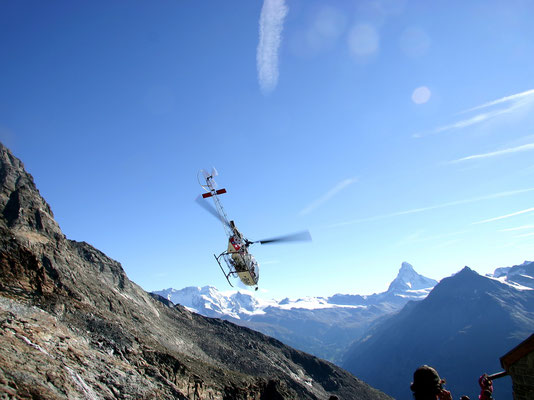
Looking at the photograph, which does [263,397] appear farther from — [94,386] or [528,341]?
[528,341]

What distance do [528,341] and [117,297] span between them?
77.3 m

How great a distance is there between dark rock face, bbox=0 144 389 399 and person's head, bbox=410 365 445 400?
87.0ft

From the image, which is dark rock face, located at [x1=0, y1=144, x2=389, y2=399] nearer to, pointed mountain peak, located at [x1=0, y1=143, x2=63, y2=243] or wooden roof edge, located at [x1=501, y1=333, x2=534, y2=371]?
pointed mountain peak, located at [x1=0, y1=143, x2=63, y2=243]

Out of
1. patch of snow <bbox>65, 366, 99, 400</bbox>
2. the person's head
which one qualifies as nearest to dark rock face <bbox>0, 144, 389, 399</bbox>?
patch of snow <bbox>65, 366, 99, 400</bbox>

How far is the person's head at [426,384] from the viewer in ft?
19.9

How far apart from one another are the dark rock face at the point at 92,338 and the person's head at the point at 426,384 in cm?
2651

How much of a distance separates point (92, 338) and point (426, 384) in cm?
5169

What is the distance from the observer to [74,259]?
237 feet

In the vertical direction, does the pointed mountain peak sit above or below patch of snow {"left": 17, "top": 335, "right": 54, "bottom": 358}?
above

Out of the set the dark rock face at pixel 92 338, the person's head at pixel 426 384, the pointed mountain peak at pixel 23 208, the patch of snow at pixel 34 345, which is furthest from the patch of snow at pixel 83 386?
the pointed mountain peak at pixel 23 208

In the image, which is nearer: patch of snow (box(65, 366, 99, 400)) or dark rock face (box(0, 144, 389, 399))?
patch of snow (box(65, 366, 99, 400))

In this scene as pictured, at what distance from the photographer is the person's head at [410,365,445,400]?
19.9 ft

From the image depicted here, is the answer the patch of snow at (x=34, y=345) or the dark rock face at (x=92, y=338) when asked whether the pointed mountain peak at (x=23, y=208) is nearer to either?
the dark rock face at (x=92, y=338)

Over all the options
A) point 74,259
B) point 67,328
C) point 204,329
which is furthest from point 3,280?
point 204,329
